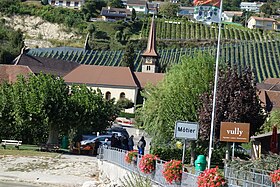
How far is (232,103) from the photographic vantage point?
31.0 m

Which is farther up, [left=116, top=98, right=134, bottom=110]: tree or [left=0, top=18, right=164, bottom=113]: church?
[left=0, top=18, right=164, bottom=113]: church

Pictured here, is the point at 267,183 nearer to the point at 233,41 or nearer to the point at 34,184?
the point at 34,184

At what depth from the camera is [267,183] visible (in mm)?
14797

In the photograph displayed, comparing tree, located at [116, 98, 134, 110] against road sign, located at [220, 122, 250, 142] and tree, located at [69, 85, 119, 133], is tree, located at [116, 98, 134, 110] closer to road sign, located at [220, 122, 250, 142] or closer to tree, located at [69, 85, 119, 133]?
tree, located at [69, 85, 119, 133]

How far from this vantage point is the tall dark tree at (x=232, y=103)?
30.9 metres

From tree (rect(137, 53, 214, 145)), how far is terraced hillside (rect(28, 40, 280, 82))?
2801 inches

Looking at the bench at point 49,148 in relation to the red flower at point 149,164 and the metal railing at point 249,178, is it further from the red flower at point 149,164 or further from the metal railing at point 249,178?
the metal railing at point 249,178

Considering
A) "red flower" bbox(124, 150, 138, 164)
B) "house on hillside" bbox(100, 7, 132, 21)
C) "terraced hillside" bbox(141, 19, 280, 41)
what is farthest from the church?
"house on hillside" bbox(100, 7, 132, 21)

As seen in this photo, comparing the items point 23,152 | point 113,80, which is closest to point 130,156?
point 23,152

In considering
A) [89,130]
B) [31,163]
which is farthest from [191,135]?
[89,130]

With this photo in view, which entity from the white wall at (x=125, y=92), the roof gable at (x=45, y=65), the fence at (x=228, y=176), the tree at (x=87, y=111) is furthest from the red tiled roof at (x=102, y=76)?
the fence at (x=228, y=176)

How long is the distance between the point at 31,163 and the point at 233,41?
393 feet

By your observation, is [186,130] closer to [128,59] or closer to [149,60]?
[149,60]

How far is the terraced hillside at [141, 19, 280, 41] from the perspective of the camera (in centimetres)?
15262
